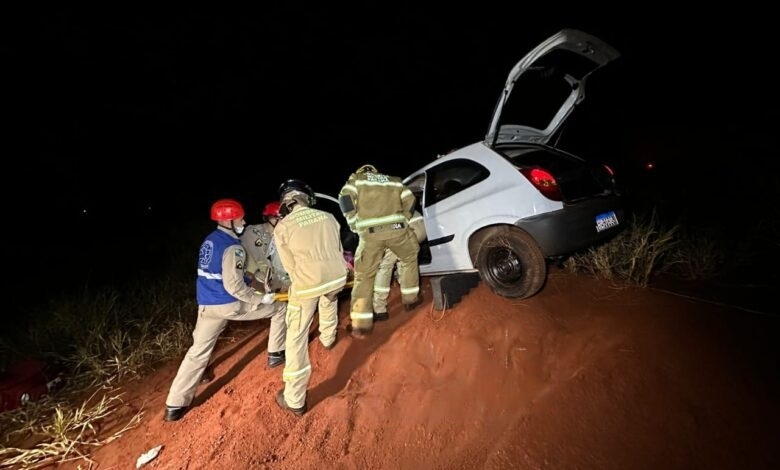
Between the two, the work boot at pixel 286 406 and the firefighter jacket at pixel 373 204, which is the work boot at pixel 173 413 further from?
the firefighter jacket at pixel 373 204

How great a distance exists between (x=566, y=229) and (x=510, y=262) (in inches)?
22.4

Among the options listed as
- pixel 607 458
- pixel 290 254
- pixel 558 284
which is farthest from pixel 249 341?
pixel 607 458

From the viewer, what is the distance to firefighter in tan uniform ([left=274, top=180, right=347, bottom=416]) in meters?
3.17

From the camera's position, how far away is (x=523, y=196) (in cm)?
318

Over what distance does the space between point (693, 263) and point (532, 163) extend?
2.18m

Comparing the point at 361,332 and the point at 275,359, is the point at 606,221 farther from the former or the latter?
the point at 275,359

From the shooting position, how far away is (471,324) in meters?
3.34

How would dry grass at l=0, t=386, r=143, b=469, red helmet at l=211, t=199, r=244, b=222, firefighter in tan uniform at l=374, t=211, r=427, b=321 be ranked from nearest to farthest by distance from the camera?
dry grass at l=0, t=386, r=143, b=469 → red helmet at l=211, t=199, r=244, b=222 → firefighter in tan uniform at l=374, t=211, r=427, b=321

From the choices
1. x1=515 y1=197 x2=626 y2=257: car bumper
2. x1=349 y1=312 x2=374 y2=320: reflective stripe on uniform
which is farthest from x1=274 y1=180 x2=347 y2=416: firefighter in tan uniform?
x1=515 y1=197 x2=626 y2=257: car bumper

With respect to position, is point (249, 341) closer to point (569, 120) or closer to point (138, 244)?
point (569, 120)

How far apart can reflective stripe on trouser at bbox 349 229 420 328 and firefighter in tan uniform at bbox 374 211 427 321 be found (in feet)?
0.74

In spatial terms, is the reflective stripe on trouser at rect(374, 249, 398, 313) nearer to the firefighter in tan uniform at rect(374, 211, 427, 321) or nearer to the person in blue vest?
the firefighter in tan uniform at rect(374, 211, 427, 321)

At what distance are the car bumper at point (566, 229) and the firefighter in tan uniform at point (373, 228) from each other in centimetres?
104


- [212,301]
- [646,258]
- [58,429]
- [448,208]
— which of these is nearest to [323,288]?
[212,301]
